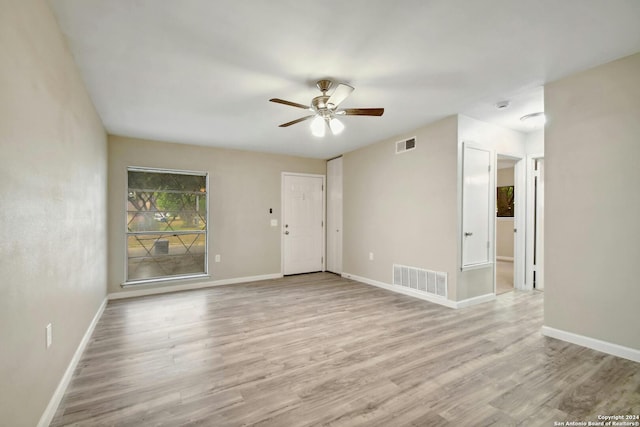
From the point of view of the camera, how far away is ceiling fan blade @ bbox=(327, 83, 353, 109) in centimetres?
259

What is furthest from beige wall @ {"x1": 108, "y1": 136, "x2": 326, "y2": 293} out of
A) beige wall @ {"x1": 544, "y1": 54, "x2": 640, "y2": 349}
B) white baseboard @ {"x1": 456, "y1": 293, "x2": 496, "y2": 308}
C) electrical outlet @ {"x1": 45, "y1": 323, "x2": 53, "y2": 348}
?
beige wall @ {"x1": 544, "y1": 54, "x2": 640, "y2": 349}

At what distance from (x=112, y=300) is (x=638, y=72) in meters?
6.51

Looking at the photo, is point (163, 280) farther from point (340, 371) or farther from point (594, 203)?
point (594, 203)

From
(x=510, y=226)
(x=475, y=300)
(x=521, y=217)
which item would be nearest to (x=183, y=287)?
(x=475, y=300)

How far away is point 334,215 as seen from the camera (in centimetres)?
618

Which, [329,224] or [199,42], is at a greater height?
[199,42]

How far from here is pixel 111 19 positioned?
1.89m

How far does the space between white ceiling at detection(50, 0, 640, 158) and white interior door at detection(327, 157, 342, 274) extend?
261 cm

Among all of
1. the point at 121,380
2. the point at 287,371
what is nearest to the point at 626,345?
the point at 287,371

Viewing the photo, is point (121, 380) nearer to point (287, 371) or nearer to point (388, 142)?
point (287, 371)

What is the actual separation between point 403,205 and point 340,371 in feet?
9.39

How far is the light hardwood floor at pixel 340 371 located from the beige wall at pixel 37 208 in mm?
461

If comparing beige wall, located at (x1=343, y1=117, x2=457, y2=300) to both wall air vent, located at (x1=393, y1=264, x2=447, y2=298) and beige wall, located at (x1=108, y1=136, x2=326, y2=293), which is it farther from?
beige wall, located at (x1=108, y1=136, x2=326, y2=293)

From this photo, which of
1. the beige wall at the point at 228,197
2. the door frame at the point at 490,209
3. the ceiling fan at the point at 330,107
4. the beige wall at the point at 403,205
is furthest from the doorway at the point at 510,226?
the beige wall at the point at 228,197
